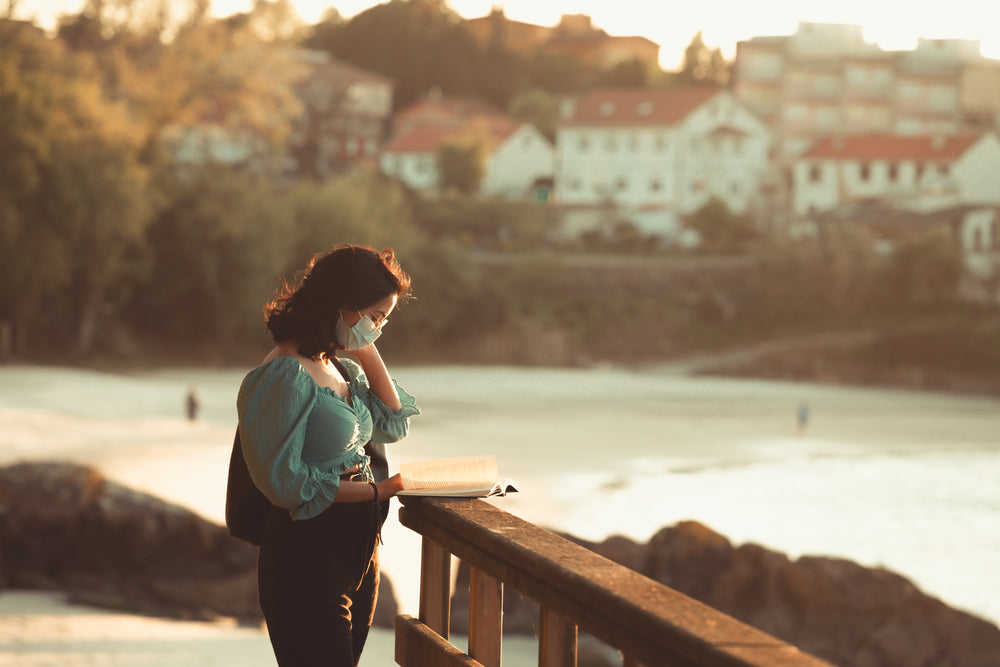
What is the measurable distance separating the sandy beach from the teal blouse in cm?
744

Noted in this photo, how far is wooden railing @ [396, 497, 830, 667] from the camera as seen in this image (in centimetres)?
188

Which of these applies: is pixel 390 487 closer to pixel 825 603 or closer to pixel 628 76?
pixel 825 603

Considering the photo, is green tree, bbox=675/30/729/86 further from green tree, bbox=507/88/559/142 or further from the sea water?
the sea water

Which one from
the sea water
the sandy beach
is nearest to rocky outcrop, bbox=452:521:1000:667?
the sandy beach

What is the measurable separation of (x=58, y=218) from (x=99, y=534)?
20168mm

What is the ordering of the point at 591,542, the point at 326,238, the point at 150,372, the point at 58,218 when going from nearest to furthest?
the point at 591,542, the point at 58,218, the point at 150,372, the point at 326,238

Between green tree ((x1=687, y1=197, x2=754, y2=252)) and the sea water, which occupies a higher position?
green tree ((x1=687, y1=197, x2=754, y2=252))

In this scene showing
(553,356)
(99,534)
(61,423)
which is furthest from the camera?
(553,356)

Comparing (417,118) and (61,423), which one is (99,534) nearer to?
(61,423)

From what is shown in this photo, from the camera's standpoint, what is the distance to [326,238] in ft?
126

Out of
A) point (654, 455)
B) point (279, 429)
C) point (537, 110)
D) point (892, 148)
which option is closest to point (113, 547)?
point (279, 429)

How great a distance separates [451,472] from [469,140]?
49.9m

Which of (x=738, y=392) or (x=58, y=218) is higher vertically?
(x=58, y=218)

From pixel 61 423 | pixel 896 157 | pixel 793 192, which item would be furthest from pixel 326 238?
pixel 896 157
